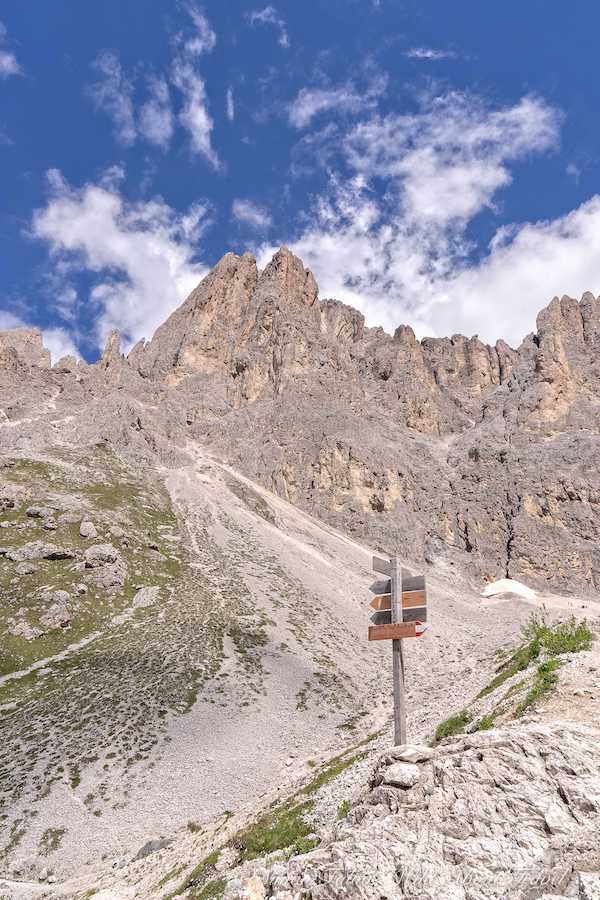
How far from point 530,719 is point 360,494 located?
105m

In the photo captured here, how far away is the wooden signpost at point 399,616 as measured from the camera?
1212 centimetres

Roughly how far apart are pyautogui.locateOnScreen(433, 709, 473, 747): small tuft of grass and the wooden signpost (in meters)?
3.83

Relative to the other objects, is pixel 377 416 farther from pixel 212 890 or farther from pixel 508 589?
pixel 212 890

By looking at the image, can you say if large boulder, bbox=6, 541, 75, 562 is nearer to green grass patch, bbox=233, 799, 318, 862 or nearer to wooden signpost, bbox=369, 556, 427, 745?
green grass patch, bbox=233, 799, 318, 862

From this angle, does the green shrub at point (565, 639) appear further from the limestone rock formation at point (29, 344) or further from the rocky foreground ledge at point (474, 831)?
the limestone rock formation at point (29, 344)

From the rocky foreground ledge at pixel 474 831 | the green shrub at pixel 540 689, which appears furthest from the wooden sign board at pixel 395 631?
the green shrub at pixel 540 689

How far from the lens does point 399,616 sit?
12.5m

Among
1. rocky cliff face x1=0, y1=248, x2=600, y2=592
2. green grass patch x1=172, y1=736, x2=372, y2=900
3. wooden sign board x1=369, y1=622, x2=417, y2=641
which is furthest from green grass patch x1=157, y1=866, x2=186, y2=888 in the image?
rocky cliff face x1=0, y1=248, x2=600, y2=592

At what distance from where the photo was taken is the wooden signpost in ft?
39.8

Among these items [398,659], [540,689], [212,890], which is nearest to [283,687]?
[398,659]

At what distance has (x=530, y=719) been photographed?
1084 cm

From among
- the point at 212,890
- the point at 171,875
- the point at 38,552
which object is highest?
the point at 38,552

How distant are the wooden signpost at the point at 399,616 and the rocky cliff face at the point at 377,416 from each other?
91.9m

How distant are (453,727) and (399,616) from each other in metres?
6.09
